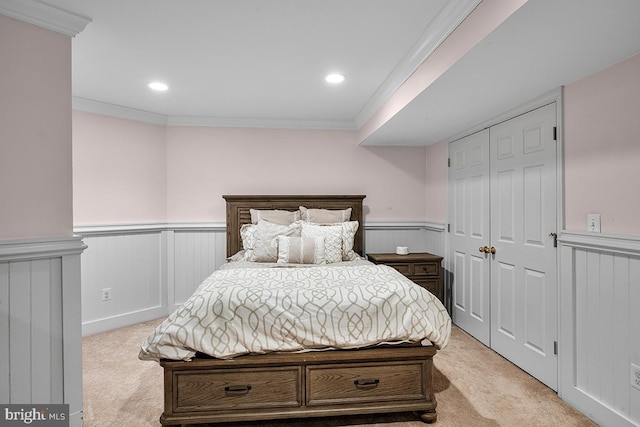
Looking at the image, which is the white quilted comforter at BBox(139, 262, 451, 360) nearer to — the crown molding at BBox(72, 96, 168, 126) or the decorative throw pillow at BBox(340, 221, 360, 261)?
the decorative throw pillow at BBox(340, 221, 360, 261)

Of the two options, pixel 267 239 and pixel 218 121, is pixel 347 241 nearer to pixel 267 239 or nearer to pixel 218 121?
pixel 267 239

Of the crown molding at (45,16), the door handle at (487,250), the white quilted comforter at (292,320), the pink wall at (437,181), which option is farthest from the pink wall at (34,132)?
the pink wall at (437,181)

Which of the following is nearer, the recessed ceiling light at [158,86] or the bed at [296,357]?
the bed at [296,357]

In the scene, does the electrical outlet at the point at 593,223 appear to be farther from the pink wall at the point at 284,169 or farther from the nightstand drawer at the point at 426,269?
the pink wall at the point at 284,169

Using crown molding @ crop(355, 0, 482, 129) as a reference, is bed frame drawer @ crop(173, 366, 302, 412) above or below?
below

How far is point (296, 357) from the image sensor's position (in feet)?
6.57

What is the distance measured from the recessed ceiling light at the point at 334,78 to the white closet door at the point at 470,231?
1.41m

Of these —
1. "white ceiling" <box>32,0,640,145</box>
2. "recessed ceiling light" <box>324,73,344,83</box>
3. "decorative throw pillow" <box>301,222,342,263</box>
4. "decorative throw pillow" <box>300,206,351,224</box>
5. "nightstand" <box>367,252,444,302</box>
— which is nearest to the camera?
"white ceiling" <box>32,0,640,145</box>

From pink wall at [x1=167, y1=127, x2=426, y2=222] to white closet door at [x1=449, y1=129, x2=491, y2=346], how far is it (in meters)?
0.72

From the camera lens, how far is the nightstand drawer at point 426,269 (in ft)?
12.2

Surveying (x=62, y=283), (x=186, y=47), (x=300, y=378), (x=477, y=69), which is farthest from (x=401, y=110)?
(x=62, y=283)

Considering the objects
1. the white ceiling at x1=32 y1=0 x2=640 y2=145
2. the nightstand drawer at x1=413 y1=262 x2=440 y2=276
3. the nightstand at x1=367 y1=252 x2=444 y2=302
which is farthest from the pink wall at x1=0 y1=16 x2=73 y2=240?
the nightstand drawer at x1=413 y1=262 x2=440 y2=276

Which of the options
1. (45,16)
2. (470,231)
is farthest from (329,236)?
(45,16)

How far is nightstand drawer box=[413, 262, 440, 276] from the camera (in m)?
3.72
